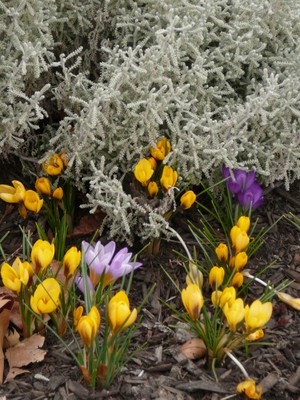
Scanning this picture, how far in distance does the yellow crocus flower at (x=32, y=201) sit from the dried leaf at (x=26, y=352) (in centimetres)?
50

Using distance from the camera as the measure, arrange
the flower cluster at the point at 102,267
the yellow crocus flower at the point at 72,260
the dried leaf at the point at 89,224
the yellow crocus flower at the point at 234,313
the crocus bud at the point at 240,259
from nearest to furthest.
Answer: the yellow crocus flower at the point at 234,313, the yellow crocus flower at the point at 72,260, the flower cluster at the point at 102,267, the crocus bud at the point at 240,259, the dried leaf at the point at 89,224

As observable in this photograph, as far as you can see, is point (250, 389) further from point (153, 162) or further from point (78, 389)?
point (153, 162)

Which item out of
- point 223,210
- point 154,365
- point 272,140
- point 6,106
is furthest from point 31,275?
point 272,140

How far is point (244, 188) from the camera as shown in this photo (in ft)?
8.11

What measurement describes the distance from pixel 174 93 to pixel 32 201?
625 mm

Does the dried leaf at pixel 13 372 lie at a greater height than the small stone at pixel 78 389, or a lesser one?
lesser

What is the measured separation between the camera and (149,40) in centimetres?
265

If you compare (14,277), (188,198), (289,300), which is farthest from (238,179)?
(14,277)

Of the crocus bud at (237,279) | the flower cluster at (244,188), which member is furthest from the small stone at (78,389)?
the flower cluster at (244,188)

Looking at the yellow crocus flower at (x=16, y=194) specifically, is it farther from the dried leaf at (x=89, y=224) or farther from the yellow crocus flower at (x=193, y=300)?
the yellow crocus flower at (x=193, y=300)

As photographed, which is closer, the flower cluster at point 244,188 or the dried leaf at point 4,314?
the dried leaf at point 4,314

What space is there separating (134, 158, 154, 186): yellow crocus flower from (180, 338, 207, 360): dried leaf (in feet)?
1.90

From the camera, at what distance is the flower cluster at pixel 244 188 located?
246 cm

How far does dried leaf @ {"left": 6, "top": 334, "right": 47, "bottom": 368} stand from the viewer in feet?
6.23
